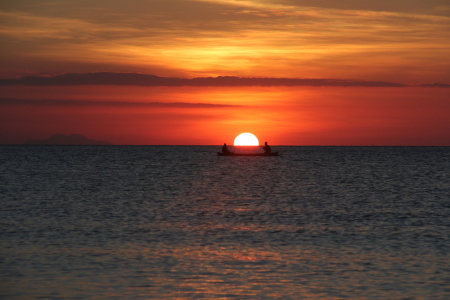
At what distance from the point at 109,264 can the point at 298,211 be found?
782 inches

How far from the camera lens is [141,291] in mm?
17094

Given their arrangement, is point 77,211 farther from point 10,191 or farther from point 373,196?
point 373,196

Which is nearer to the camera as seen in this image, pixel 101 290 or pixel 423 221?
Result: pixel 101 290

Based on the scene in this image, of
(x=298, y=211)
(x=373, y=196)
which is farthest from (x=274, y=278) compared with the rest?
(x=373, y=196)

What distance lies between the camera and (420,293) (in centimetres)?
1681

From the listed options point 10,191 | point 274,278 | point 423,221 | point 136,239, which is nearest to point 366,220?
point 423,221

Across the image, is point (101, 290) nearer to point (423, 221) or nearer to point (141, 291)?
point (141, 291)

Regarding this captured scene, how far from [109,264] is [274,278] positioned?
5815mm

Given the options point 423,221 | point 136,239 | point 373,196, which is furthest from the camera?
point 373,196

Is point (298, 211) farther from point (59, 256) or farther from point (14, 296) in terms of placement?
point (14, 296)

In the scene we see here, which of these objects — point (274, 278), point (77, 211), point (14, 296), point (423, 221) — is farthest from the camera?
point (77, 211)

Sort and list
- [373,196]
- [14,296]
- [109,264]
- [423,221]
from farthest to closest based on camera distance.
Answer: [373,196] → [423,221] → [109,264] → [14,296]

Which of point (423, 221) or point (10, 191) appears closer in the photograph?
point (423, 221)

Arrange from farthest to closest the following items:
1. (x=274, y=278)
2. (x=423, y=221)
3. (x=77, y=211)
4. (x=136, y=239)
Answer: (x=77, y=211), (x=423, y=221), (x=136, y=239), (x=274, y=278)
